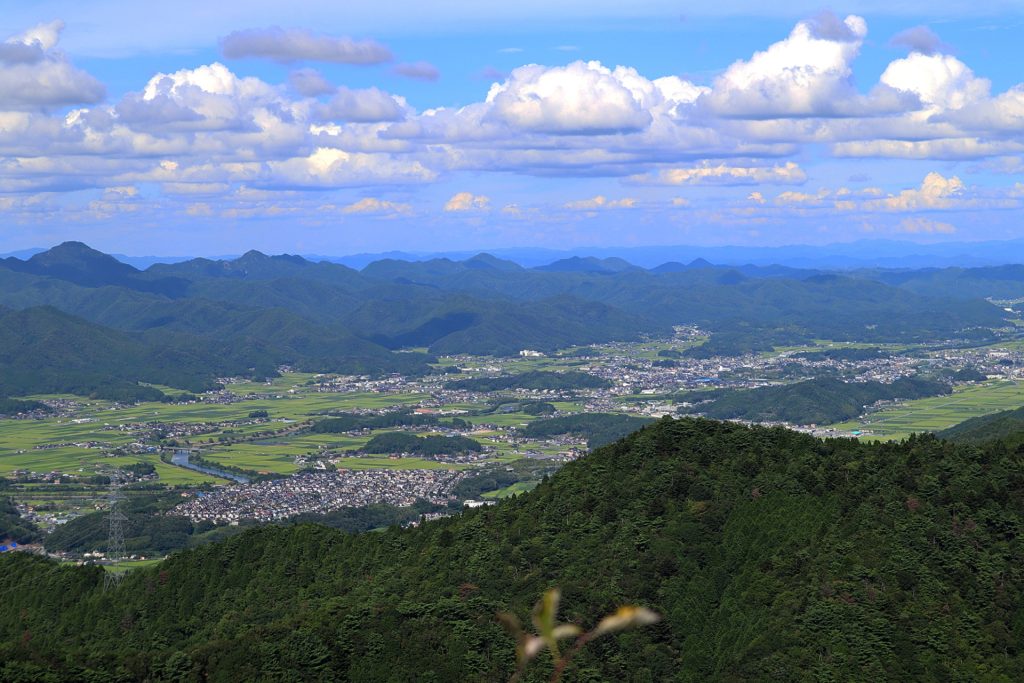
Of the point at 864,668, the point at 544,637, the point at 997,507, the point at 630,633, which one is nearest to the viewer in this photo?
the point at 544,637

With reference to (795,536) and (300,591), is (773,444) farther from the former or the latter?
(300,591)

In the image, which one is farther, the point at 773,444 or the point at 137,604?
the point at 773,444

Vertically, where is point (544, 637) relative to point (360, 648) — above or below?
above

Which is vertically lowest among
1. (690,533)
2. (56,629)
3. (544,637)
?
(56,629)

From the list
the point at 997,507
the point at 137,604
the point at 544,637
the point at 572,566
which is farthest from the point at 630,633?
the point at 544,637

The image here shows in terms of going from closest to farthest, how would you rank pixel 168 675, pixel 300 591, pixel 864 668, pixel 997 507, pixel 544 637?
pixel 544 637
pixel 864 668
pixel 168 675
pixel 997 507
pixel 300 591

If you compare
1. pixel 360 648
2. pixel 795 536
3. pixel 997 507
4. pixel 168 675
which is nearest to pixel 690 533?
pixel 795 536
